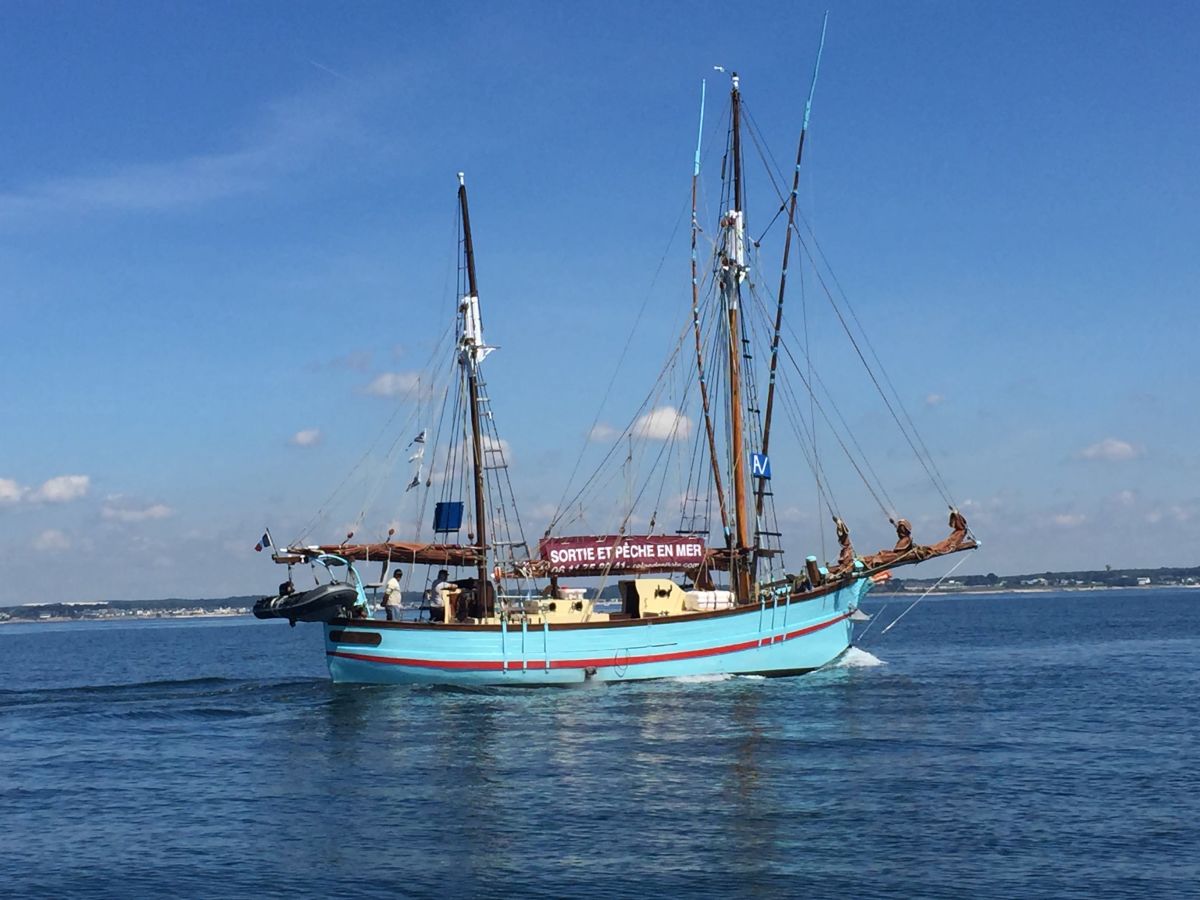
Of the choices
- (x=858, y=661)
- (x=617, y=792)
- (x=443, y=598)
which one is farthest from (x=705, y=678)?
(x=617, y=792)

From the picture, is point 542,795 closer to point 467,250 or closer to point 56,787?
point 56,787

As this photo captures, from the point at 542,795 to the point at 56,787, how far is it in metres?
14.9

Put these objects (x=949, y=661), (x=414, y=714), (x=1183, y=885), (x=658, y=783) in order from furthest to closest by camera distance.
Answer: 1. (x=949, y=661)
2. (x=414, y=714)
3. (x=658, y=783)
4. (x=1183, y=885)

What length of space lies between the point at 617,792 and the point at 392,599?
26602 mm

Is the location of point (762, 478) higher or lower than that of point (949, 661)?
higher

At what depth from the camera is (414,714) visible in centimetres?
4925

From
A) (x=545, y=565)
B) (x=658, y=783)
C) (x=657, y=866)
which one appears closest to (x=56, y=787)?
(x=658, y=783)

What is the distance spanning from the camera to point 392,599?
5797cm

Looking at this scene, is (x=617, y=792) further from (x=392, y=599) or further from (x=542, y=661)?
(x=392, y=599)

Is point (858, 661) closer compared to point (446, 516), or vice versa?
point (446, 516)

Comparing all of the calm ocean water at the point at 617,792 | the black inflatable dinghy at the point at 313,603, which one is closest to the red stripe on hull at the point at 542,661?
the calm ocean water at the point at 617,792

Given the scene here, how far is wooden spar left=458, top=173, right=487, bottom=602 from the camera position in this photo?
59.3m

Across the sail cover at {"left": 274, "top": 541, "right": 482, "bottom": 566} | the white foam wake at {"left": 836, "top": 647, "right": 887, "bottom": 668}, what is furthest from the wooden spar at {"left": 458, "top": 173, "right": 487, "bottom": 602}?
the white foam wake at {"left": 836, "top": 647, "right": 887, "bottom": 668}

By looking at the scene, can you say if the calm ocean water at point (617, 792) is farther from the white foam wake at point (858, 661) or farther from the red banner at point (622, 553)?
the white foam wake at point (858, 661)
